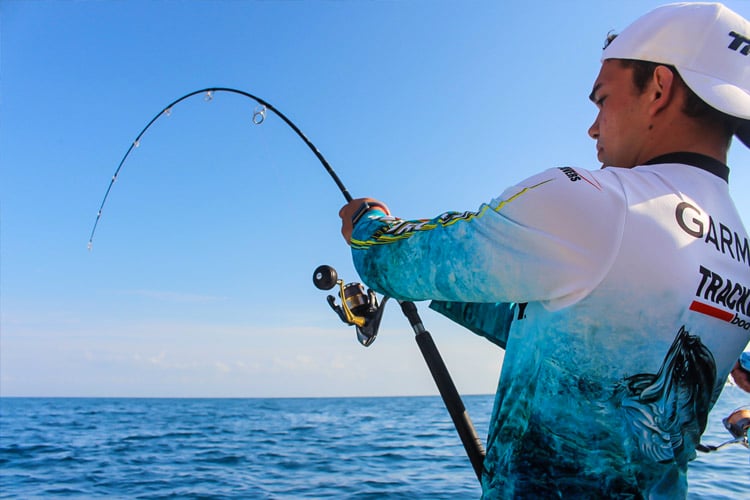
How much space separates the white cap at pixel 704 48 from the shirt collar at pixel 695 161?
9 centimetres

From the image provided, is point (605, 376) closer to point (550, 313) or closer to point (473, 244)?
point (550, 313)

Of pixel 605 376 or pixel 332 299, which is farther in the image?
pixel 332 299

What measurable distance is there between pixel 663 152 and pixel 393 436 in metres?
17.1

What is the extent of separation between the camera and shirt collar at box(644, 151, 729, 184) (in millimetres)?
1183

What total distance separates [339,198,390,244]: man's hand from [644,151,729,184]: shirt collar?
57 cm

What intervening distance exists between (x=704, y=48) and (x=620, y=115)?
19 centimetres

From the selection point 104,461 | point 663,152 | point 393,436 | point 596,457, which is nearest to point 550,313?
point 596,457

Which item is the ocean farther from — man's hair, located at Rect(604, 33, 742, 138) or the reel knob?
man's hair, located at Rect(604, 33, 742, 138)

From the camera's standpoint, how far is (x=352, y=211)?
141 cm

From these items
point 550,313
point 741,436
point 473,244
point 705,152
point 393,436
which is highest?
point 705,152

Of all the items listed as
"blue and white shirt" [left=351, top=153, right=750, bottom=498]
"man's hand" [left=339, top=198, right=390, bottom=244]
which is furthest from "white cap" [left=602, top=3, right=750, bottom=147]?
"man's hand" [left=339, top=198, right=390, bottom=244]

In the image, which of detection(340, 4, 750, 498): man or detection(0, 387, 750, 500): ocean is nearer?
detection(340, 4, 750, 498): man

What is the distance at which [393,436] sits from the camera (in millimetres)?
17453

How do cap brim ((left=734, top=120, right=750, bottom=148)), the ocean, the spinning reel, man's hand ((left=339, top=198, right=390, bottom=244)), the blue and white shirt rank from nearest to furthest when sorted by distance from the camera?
the blue and white shirt < cap brim ((left=734, top=120, right=750, bottom=148)) < man's hand ((left=339, top=198, right=390, bottom=244)) < the spinning reel < the ocean
